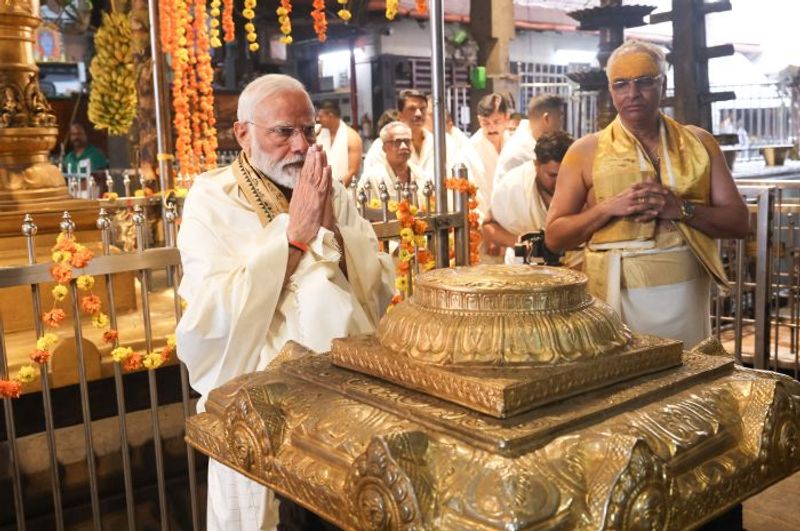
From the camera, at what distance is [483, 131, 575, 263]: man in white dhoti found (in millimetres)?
4379

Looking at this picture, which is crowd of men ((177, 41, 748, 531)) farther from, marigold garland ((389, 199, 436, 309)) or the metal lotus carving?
the metal lotus carving

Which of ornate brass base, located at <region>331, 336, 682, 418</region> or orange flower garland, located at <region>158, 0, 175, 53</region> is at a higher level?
orange flower garland, located at <region>158, 0, 175, 53</region>

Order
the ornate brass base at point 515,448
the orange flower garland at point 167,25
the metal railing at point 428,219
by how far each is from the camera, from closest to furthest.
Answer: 1. the ornate brass base at point 515,448
2. the metal railing at point 428,219
3. the orange flower garland at point 167,25

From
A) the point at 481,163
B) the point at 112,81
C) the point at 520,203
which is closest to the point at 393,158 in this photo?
the point at 520,203

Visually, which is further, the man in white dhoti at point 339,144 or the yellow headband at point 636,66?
the man in white dhoti at point 339,144

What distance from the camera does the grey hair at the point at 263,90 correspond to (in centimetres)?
249

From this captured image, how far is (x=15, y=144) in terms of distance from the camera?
458 cm

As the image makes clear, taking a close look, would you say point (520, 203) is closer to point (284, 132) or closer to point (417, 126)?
point (417, 126)

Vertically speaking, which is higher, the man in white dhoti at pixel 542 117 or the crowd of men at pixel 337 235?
the man in white dhoti at pixel 542 117

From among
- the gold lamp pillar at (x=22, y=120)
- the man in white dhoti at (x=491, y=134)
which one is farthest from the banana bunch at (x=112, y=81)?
the gold lamp pillar at (x=22, y=120)

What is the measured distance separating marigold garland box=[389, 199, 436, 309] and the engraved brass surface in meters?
1.85

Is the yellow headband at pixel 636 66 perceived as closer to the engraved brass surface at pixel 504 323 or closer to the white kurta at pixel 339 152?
the engraved brass surface at pixel 504 323

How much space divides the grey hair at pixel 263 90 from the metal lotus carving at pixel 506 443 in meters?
1.16

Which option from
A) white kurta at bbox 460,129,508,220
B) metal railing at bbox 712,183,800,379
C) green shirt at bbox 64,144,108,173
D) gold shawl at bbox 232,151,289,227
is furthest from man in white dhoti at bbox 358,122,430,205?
green shirt at bbox 64,144,108,173
